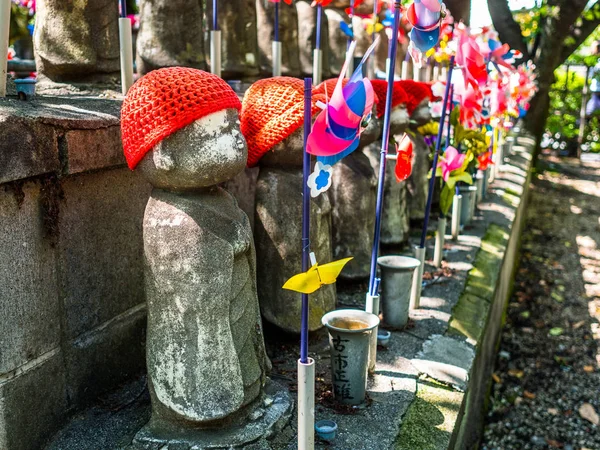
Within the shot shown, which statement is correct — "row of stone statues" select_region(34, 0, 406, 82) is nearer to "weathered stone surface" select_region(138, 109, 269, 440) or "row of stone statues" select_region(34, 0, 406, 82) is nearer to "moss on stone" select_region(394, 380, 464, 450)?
"weathered stone surface" select_region(138, 109, 269, 440)

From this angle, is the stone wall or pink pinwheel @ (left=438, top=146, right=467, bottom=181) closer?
the stone wall

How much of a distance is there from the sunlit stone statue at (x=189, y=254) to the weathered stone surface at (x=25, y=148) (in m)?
0.25

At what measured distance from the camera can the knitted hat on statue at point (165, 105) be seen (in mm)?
2115

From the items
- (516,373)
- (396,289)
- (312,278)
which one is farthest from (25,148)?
(516,373)

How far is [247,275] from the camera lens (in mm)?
2402

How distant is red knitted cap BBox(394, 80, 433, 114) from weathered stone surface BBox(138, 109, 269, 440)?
102 inches

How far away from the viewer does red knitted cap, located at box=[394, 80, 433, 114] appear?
15.2ft

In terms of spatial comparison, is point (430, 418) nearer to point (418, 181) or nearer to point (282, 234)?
point (282, 234)

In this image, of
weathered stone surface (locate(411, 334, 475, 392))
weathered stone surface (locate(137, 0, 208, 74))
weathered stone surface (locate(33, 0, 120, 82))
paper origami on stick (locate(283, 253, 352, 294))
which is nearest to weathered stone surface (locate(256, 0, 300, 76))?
weathered stone surface (locate(137, 0, 208, 74))

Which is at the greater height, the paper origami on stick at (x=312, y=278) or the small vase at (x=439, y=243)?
the paper origami on stick at (x=312, y=278)

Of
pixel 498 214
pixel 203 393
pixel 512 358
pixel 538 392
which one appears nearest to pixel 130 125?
pixel 203 393

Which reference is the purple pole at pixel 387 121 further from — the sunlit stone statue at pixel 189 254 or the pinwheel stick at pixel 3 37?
the pinwheel stick at pixel 3 37

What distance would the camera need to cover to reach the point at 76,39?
3312 millimetres

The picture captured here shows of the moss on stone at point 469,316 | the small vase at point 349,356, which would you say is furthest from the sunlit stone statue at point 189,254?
the moss on stone at point 469,316
